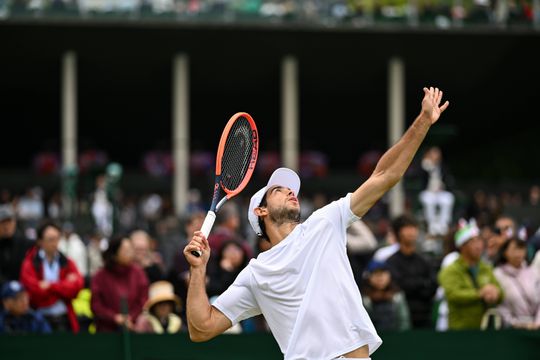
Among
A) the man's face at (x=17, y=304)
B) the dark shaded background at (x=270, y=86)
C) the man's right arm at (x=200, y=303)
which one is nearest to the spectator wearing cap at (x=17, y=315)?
the man's face at (x=17, y=304)

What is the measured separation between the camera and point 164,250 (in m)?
16.2

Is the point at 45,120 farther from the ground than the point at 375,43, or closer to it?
closer to it

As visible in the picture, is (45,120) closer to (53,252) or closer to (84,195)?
(84,195)

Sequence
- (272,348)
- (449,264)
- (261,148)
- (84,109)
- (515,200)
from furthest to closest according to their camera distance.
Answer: (84,109) < (261,148) < (515,200) < (449,264) < (272,348)

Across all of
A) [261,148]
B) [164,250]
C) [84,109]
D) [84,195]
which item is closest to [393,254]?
[164,250]

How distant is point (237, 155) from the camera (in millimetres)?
7098

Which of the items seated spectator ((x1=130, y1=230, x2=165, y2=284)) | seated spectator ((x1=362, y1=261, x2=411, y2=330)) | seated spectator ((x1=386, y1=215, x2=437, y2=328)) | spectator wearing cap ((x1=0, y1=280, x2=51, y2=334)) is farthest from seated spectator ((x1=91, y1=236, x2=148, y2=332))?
seated spectator ((x1=386, y1=215, x2=437, y2=328))

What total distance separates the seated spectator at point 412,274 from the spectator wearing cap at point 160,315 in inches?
84.3

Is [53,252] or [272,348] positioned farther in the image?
[53,252]

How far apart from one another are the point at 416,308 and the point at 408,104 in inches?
803

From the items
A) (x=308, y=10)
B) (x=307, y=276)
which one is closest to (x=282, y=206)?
(x=307, y=276)

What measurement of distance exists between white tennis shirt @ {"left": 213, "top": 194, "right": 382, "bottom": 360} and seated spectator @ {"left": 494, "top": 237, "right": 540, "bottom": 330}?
4.62 meters

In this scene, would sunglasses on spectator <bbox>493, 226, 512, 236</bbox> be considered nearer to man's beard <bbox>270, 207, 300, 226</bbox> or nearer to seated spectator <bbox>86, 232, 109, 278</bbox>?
seated spectator <bbox>86, 232, 109, 278</bbox>

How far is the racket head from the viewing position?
696cm
